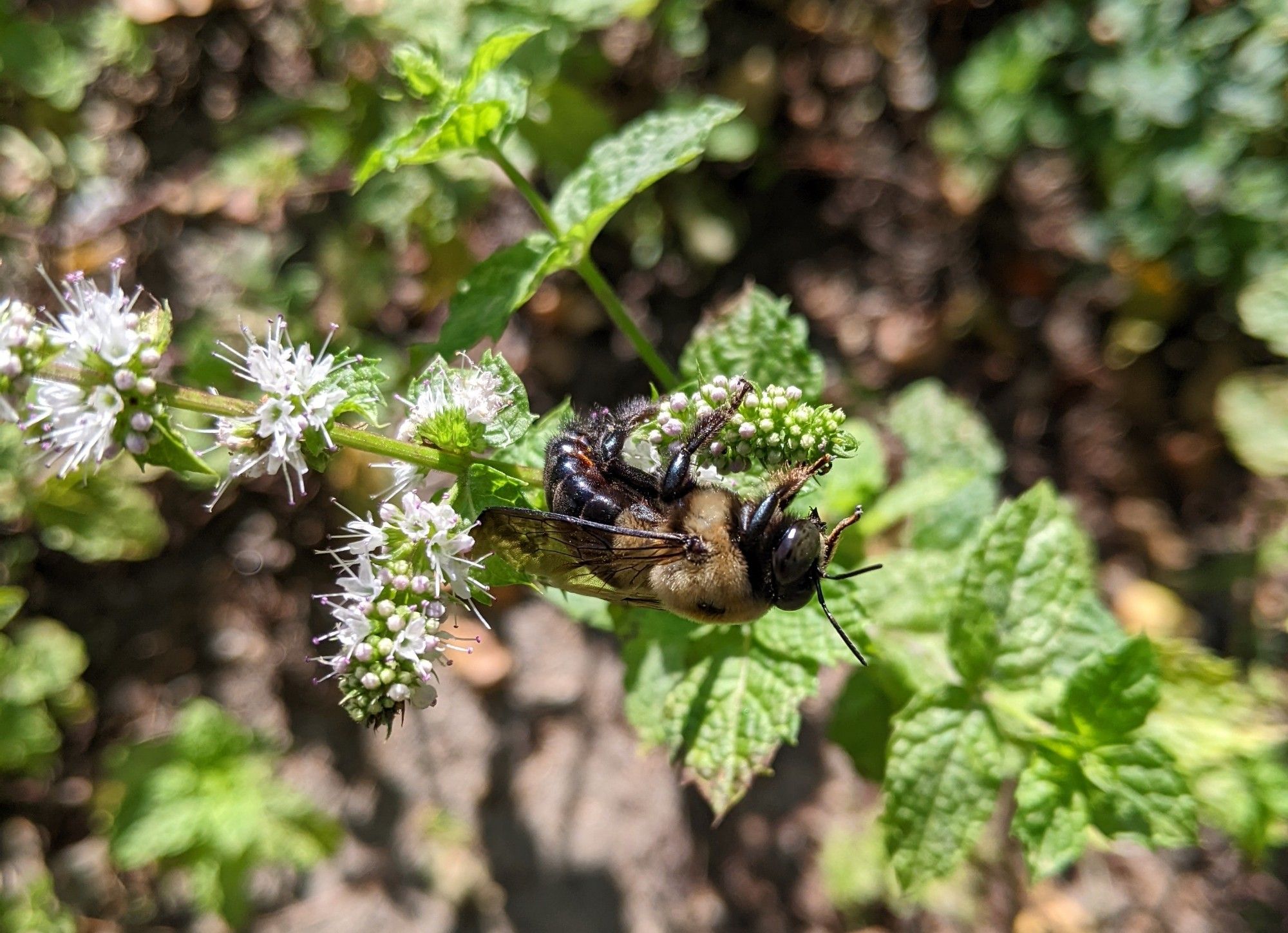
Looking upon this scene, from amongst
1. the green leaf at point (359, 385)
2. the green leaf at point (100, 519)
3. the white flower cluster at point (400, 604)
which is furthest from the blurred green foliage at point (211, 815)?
the green leaf at point (359, 385)

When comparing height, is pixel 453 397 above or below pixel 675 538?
above

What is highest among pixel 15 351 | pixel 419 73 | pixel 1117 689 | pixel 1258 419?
pixel 419 73

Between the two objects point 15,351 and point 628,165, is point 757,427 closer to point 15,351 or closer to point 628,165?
point 628,165

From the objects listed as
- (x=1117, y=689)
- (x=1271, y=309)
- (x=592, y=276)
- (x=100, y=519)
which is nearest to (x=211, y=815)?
(x=100, y=519)

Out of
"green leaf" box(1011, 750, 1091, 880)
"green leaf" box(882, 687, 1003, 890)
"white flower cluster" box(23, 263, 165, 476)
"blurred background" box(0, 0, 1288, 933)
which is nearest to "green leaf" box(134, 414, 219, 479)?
"white flower cluster" box(23, 263, 165, 476)

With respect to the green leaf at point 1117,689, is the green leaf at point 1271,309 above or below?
above

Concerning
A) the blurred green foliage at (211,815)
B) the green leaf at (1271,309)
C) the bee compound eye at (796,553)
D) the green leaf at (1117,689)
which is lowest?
the blurred green foliage at (211,815)

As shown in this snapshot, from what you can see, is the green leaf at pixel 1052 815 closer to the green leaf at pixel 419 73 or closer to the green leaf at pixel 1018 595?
the green leaf at pixel 1018 595

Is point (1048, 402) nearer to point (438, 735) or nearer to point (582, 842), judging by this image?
point (582, 842)
